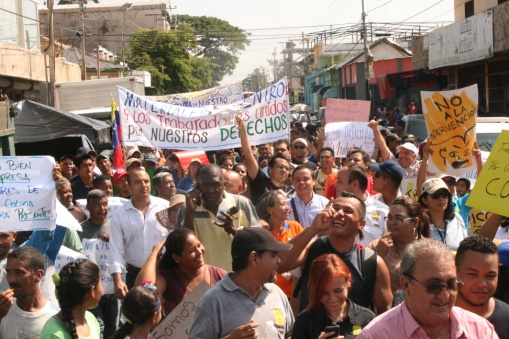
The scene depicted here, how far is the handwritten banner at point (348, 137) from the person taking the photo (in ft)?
41.3

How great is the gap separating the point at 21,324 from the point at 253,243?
5.62 ft

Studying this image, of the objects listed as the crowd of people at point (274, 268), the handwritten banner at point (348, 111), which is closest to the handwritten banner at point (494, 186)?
the crowd of people at point (274, 268)

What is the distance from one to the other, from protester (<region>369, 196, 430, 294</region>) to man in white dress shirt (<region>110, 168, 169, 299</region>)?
212cm

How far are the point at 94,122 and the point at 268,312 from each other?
54.6 ft

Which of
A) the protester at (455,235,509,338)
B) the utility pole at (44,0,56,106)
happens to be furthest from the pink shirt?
the utility pole at (44,0,56,106)

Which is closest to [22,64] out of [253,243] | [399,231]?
[399,231]

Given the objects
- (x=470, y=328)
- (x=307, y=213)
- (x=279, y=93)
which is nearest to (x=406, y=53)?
(x=279, y=93)

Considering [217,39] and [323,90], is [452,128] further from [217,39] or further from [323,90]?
[217,39]

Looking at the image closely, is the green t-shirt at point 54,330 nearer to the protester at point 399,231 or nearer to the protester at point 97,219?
the protester at point 399,231

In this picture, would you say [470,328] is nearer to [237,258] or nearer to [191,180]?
[237,258]

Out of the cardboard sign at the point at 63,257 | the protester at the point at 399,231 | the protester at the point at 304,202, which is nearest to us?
the protester at the point at 399,231

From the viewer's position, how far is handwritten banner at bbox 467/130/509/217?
17.0 feet

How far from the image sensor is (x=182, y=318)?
475 cm

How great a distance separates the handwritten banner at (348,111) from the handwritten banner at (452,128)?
205 inches
